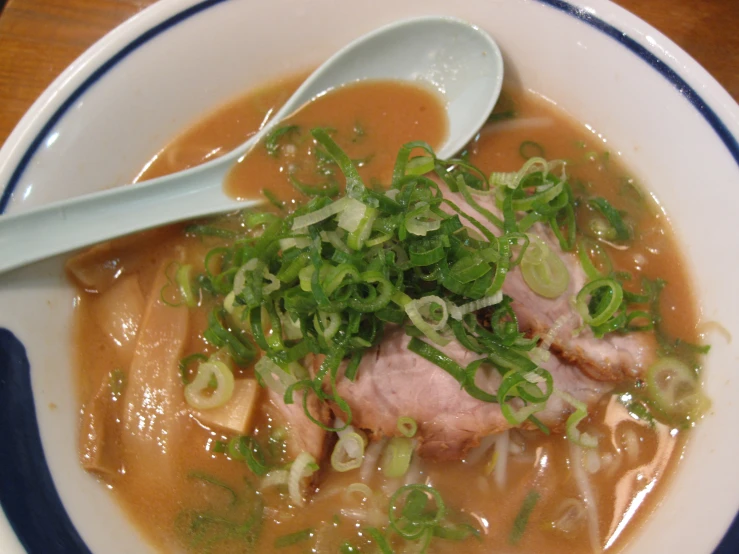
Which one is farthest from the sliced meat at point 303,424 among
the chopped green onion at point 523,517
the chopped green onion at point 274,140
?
the chopped green onion at point 274,140

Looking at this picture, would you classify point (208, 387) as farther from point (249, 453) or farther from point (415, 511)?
point (415, 511)

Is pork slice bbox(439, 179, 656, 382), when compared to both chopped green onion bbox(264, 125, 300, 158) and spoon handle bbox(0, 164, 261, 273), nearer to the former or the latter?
chopped green onion bbox(264, 125, 300, 158)

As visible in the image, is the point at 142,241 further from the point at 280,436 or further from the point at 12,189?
the point at 280,436

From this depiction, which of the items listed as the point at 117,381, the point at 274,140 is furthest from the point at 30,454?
the point at 274,140

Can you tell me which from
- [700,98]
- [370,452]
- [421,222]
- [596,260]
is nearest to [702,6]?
[700,98]

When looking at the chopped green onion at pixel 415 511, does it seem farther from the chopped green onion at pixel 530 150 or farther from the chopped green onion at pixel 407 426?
the chopped green onion at pixel 530 150

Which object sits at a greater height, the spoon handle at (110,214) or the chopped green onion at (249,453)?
the spoon handle at (110,214)

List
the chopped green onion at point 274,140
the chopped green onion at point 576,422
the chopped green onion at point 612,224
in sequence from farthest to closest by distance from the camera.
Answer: the chopped green onion at point 274,140
the chopped green onion at point 612,224
the chopped green onion at point 576,422

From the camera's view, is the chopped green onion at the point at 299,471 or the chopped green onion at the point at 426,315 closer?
the chopped green onion at the point at 426,315
